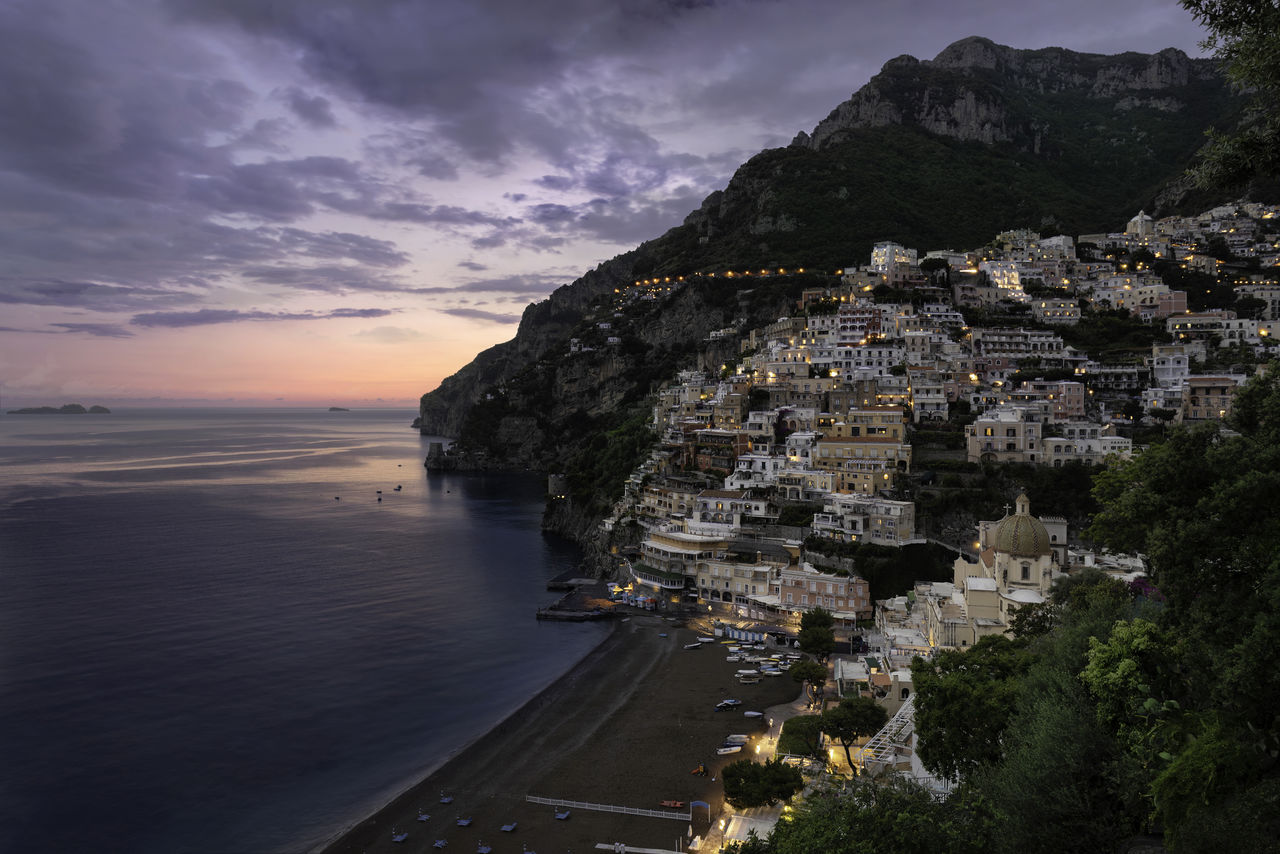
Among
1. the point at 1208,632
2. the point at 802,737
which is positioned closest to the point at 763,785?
the point at 802,737

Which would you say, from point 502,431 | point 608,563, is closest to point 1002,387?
point 608,563

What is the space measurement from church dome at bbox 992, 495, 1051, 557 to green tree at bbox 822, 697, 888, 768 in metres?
14.3

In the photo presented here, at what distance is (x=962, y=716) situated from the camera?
22.3 m

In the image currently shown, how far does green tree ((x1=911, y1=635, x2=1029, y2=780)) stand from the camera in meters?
21.7

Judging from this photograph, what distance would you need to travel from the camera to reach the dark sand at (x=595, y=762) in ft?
94.9

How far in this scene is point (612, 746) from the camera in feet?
120

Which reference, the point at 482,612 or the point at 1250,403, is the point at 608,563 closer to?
the point at 482,612

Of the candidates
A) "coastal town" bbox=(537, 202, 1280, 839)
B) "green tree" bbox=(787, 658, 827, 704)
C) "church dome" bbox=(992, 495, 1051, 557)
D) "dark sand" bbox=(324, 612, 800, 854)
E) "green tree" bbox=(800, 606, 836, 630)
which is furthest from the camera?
"green tree" bbox=(800, 606, 836, 630)

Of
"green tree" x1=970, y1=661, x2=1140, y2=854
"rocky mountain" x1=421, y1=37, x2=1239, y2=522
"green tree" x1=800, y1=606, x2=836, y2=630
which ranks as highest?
"rocky mountain" x1=421, y1=37, x2=1239, y2=522

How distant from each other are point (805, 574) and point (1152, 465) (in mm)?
41465

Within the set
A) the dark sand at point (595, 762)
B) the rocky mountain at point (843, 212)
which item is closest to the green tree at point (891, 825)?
the dark sand at point (595, 762)

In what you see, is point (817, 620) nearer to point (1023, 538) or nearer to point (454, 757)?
point (1023, 538)

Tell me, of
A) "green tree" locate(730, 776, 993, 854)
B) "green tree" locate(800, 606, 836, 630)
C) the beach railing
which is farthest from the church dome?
"green tree" locate(730, 776, 993, 854)

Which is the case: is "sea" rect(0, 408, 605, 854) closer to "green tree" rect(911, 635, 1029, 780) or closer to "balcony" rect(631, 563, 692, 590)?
"balcony" rect(631, 563, 692, 590)
